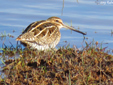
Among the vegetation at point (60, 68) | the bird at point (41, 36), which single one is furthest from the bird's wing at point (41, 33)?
the vegetation at point (60, 68)

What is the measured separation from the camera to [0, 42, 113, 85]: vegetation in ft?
18.9

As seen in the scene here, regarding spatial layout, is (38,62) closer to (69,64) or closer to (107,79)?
(69,64)

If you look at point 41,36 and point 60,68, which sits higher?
point 41,36

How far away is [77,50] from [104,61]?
2.46 ft

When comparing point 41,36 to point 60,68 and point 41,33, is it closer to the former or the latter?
point 41,33

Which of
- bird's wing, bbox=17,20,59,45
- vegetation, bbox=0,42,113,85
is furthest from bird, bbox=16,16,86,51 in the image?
vegetation, bbox=0,42,113,85

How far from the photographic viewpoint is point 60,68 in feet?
19.9

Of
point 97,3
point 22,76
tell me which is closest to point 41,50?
point 22,76

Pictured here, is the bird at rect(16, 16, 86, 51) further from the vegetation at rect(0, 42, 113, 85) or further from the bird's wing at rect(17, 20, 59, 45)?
the vegetation at rect(0, 42, 113, 85)

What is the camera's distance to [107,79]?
19.2 feet

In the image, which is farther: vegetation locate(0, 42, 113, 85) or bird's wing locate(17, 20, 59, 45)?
bird's wing locate(17, 20, 59, 45)

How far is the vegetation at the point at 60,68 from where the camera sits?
5.75 meters

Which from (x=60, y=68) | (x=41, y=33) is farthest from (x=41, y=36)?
(x=60, y=68)

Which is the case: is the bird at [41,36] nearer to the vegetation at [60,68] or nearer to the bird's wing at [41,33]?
the bird's wing at [41,33]
